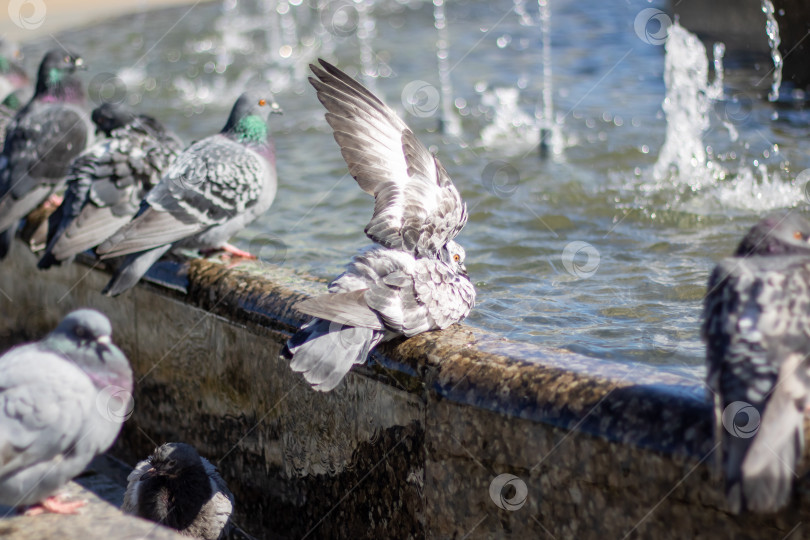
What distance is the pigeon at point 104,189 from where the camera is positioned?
418 cm

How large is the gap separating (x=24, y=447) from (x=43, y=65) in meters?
3.90

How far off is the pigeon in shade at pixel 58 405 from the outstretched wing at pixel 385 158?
1.13 m

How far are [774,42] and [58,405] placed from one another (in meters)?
7.18

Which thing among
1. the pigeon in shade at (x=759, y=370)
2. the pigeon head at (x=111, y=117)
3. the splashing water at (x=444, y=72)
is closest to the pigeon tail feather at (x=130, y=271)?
the pigeon head at (x=111, y=117)

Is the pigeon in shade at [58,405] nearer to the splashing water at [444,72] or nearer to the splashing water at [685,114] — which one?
the splashing water at [685,114]

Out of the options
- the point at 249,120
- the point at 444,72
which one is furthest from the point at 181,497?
the point at 444,72

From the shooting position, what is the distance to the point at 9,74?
764 centimetres

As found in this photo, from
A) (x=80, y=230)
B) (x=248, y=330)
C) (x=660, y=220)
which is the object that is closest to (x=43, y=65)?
(x=80, y=230)

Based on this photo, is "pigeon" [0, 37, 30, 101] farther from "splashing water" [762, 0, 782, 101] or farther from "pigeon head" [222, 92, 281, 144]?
"splashing water" [762, 0, 782, 101]

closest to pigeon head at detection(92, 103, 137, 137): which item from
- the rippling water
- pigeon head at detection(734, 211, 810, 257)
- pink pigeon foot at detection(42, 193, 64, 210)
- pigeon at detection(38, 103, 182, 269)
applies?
pigeon at detection(38, 103, 182, 269)

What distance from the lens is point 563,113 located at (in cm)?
800

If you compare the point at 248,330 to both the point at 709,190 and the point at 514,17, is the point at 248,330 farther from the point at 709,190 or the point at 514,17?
the point at 514,17

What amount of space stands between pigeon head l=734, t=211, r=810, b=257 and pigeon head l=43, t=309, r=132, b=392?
5.67ft

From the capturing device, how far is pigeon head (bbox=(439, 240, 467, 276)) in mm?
3361
